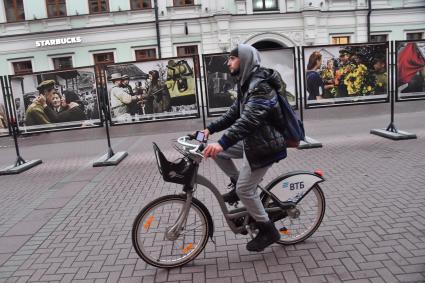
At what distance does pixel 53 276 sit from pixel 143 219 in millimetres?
1015

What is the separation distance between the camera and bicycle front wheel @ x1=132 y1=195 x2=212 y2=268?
11.1 ft

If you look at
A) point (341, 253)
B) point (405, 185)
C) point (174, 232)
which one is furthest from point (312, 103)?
point (174, 232)

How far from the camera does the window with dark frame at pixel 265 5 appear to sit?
22.1m

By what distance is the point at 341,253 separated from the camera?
3625 millimetres

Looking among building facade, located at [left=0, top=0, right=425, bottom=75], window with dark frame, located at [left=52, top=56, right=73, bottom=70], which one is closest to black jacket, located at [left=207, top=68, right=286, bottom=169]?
building facade, located at [left=0, top=0, right=425, bottom=75]

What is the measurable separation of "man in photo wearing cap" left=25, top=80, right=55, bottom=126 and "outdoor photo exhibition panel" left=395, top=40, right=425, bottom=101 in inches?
292

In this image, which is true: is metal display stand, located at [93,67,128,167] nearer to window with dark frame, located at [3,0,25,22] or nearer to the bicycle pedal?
the bicycle pedal

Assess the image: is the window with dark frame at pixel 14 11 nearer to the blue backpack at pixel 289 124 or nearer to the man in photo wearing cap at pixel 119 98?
the man in photo wearing cap at pixel 119 98

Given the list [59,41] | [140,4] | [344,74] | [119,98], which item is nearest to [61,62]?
[59,41]

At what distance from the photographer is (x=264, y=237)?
3.51 m

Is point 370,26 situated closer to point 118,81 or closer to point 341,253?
point 118,81

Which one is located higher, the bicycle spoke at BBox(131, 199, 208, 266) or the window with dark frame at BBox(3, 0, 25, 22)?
the window with dark frame at BBox(3, 0, 25, 22)

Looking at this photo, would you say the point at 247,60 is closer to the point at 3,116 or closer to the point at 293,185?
the point at 293,185

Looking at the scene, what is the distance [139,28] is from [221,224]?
19.2 meters
